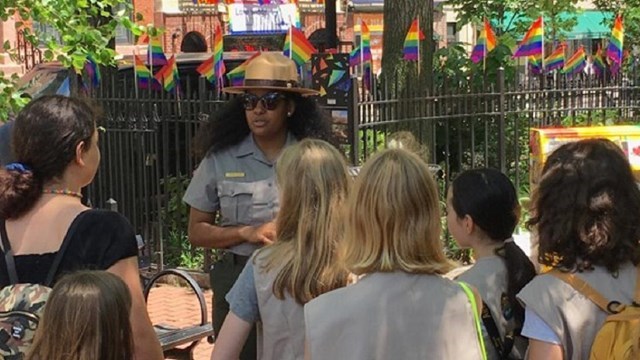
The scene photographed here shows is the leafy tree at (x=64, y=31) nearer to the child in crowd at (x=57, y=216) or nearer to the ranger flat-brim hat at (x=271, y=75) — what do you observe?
the ranger flat-brim hat at (x=271, y=75)

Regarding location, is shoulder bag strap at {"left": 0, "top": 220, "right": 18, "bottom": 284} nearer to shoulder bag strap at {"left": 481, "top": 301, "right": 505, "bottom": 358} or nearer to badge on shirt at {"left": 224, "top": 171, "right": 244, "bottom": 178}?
badge on shirt at {"left": 224, "top": 171, "right": 244, "bottom": 178}

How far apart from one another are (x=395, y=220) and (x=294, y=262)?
429mm

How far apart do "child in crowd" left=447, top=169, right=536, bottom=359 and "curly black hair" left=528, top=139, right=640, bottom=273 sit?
0.29 metres

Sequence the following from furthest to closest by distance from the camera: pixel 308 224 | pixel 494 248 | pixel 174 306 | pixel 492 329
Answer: pixel 174 306, pixel 494 248, pixel 492 329, pixel 308 224

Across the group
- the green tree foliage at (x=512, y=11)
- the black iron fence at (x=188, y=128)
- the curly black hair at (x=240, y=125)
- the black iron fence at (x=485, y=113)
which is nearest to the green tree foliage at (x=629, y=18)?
the green tree foliage at (x=512, y=11)

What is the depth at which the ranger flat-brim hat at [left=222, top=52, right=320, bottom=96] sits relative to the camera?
150 inches

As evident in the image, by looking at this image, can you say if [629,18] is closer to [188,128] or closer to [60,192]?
[188,128]

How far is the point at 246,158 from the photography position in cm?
382

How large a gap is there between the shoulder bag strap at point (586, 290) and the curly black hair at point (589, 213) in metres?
0.03

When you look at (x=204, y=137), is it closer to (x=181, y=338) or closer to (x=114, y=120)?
(x=181, y=338)

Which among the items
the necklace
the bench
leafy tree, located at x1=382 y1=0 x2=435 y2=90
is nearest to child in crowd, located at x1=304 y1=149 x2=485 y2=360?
the necklace

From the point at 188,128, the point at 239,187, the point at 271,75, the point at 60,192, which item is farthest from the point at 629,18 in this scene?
the point at 60,192

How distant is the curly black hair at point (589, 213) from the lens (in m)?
2.58

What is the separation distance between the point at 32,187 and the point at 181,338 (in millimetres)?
1675
